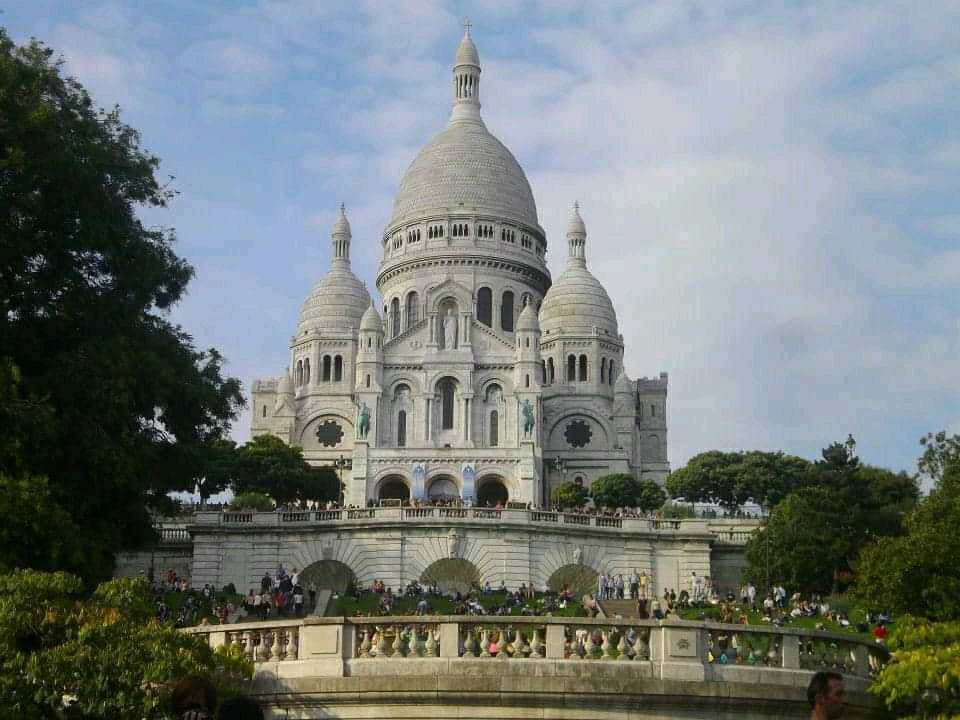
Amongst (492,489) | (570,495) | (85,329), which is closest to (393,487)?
(492,489)

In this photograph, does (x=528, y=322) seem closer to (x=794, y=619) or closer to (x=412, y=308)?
(x=412, y=308)

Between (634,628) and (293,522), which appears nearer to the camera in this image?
(634,628)

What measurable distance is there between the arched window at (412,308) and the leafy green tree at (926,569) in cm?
6992

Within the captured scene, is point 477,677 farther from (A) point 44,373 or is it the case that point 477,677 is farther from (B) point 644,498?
(B) point 644,498

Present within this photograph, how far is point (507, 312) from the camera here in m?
112

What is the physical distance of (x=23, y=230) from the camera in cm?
3098

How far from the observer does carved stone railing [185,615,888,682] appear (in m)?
18.8

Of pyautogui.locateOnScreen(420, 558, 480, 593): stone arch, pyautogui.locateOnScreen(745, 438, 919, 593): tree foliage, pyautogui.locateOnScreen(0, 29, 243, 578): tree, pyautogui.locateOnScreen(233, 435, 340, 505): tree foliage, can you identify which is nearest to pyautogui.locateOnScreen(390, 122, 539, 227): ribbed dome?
pyautogui.locateOnScreen(233, 435, 340, 505): tree foliage

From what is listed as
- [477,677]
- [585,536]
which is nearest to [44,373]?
[477,677]

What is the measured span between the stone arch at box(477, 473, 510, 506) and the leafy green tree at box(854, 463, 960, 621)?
51881mm

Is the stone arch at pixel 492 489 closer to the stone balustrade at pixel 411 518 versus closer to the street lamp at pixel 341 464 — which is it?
the street lamp at pixel 341 464

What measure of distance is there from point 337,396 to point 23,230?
250 ft

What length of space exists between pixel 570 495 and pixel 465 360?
1702 centimetres

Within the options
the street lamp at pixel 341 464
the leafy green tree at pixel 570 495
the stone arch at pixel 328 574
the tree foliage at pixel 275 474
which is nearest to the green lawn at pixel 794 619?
the stone arch at pixel 328 574
